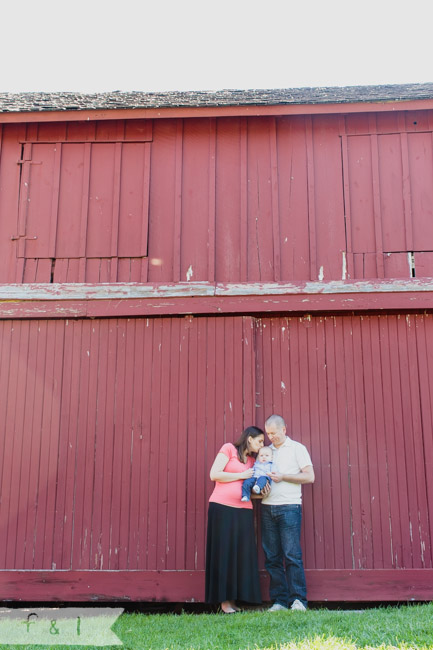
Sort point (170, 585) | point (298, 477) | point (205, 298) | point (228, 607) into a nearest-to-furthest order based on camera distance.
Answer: point (228, 607) → point (298, 477) → point (170, 585) → point (205, 298)

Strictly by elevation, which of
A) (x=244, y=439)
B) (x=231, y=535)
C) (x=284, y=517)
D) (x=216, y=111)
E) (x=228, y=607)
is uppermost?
(x=216, y=111)

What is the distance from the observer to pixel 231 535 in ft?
20.3

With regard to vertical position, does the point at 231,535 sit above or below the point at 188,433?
below

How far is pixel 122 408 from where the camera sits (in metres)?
7.23

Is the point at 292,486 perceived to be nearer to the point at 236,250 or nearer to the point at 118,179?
the point at 236,250

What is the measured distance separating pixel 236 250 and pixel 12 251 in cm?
275

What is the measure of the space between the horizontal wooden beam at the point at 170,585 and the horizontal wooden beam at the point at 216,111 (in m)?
5.28

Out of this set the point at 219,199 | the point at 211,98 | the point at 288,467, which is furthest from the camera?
the point at 211,98

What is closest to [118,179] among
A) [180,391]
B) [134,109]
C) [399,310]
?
[134,109]

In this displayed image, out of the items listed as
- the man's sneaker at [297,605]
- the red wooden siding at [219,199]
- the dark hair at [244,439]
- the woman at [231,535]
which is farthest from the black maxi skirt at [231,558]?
the red wooden siding at [219,199]

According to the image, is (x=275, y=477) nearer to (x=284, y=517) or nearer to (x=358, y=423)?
(x=284, y=517)

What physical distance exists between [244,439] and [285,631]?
202 centimetres

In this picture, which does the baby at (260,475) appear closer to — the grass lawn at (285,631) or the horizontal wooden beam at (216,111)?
the grass lawn at (285,631)

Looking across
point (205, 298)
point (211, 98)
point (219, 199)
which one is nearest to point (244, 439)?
point (205, 298)
